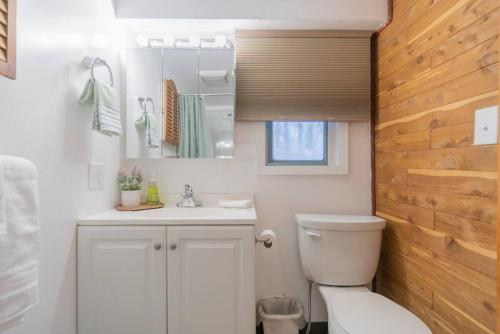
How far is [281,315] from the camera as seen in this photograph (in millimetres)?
1678

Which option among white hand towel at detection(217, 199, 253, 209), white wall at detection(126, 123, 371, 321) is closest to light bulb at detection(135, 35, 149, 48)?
white wall at detection(126, 123, 371, 321)

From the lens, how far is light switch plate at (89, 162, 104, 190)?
1.40m

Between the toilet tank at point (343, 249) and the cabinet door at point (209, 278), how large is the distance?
0.45m

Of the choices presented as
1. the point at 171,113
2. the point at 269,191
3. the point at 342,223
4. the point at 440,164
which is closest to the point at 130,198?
the point at 171,113

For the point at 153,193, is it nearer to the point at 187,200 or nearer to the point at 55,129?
the point at 187,200

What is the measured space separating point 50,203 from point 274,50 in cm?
143

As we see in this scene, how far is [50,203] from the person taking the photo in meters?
1.10

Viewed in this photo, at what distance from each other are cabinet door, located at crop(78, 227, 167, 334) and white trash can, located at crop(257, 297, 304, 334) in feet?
2.00

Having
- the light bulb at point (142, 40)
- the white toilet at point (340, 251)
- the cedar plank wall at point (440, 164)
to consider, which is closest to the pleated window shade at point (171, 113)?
the light bulb at point (142, 40)

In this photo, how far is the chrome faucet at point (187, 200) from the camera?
1.77m

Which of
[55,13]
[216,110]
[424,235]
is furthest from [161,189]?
[424,235]

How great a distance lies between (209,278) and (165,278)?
20 centimetres

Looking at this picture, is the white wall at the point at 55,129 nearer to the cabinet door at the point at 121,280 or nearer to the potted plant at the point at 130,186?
the cabinet door at the point at 121,280

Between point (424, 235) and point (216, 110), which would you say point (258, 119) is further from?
point (424, 235)
